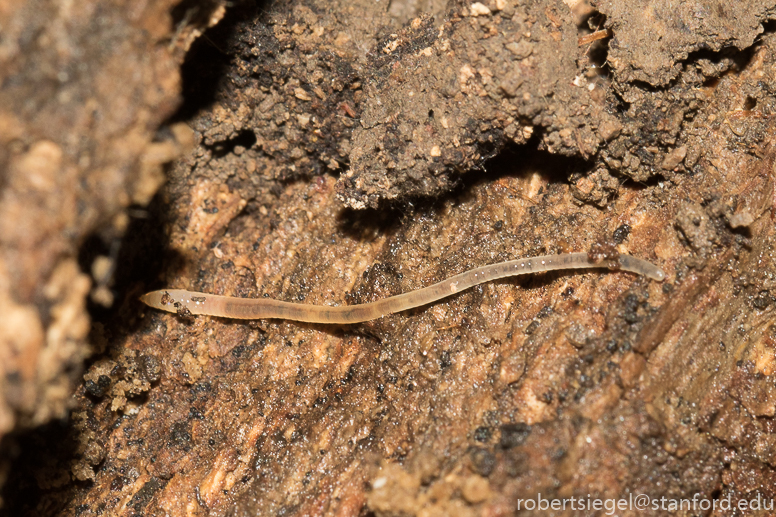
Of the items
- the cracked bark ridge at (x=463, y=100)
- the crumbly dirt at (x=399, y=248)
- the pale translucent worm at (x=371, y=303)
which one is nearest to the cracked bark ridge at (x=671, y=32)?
the crumbly dirt at (x=399, y=248)

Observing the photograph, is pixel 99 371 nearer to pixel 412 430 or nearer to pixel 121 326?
pixel 121 326

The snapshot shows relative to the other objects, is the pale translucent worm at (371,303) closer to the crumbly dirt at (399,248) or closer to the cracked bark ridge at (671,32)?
the crumbly dirt at (399,248)

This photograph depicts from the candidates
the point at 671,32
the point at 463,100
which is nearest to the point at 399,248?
the point at 463,100

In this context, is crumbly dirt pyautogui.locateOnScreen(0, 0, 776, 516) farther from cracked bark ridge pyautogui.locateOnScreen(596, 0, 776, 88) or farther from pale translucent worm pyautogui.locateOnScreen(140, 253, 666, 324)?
pale translucent worm pyautogui.locateOnScreen(140, 253, 666, 324)

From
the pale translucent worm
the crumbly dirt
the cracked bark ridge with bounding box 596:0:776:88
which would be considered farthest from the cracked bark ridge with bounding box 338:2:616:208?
the pale translucent worm

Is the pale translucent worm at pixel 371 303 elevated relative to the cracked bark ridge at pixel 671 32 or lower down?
lower down

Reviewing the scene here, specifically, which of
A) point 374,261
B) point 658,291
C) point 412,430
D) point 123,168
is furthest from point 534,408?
point 123,168

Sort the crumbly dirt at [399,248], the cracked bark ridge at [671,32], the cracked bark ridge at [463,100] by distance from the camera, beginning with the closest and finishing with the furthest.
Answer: the crumbly dirt at [399,248]
the cracked bark ridge at [463,100]
the cracked bark ridge at [671,32]
